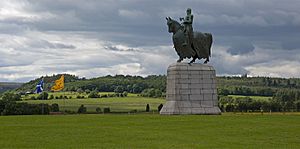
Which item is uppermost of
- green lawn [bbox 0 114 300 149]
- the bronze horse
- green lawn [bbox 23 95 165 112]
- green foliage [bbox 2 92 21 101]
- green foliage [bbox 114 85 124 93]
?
the bronze horse

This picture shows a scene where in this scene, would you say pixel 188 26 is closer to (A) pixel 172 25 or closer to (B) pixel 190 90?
(A) pixel 172 25

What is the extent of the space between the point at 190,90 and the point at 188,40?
532cm

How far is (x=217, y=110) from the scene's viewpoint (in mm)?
57469

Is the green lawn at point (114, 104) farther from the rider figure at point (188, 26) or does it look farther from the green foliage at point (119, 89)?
the green foliage at point (119, 89)

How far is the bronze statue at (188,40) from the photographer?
57.2 m

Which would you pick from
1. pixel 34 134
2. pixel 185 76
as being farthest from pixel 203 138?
pixel 185 76

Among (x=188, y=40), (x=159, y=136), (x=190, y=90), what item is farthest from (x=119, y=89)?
(x=159, y=136)

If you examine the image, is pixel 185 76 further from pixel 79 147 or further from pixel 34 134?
pixel 79 147

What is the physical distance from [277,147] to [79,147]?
8.93 metres

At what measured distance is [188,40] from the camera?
5766 cm

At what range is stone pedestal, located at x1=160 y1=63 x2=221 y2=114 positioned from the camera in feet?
184

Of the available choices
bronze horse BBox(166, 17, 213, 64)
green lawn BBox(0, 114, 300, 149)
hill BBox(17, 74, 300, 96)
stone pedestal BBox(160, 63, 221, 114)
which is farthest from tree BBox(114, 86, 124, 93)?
green lawn BBox(0, 114, 300, 149)

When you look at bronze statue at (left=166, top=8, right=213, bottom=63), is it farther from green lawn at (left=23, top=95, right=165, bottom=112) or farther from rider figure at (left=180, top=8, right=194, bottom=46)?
green lawn at (left=23, top=95, right=165, bottom=112)

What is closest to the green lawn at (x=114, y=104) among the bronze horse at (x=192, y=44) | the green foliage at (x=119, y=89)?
the bronze horse at (x=192, y=44)
